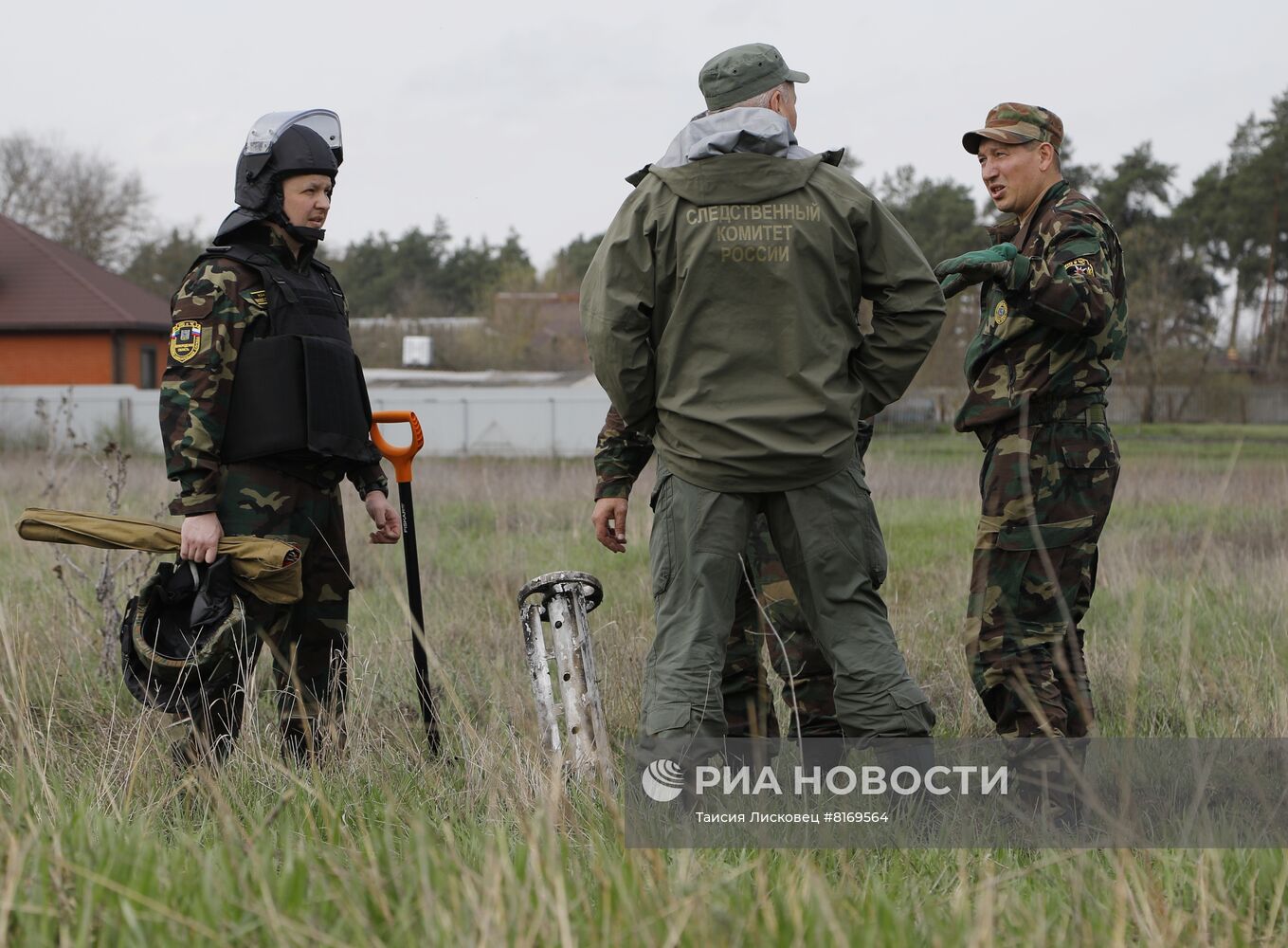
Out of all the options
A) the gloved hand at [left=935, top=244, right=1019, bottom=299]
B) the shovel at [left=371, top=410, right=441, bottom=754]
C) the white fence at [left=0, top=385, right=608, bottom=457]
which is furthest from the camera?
the white fence at [left=0, top=385, right=608, bottom=457]

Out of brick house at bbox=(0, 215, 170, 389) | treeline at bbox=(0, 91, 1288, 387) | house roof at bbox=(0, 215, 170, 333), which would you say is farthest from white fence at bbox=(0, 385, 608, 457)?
treeline at bbox=(0, 91, 1288, 387)

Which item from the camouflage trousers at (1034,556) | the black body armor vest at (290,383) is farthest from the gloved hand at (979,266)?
the black body armor vest at (290,383)

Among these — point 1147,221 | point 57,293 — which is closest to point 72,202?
point 57,293

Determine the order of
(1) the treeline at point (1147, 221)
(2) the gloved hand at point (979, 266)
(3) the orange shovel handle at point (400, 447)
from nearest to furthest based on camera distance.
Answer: (2) the gloved hand at point (979, 266) → (3) the orange shovel handle at point (400, 447) → (1) the treeline at point (1147, 221)

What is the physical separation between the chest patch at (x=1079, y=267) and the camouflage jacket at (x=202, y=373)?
94.4 inches

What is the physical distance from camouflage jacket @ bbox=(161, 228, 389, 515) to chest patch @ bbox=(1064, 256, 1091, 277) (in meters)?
2.40

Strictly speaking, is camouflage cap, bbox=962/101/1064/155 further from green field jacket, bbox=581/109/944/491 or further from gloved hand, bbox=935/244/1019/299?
green field jacket, bbox=581/109/944/491

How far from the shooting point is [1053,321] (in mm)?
3602

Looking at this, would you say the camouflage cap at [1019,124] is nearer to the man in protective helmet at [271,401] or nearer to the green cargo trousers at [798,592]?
the green cargo trousers at [798,592]

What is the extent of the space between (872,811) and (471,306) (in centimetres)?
5807

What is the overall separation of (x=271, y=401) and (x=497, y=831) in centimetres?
170

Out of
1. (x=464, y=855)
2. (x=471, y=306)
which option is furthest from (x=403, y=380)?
(x=464, y=855)

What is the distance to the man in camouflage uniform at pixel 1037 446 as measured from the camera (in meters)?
3.70

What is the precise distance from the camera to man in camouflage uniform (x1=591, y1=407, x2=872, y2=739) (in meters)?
3.62
